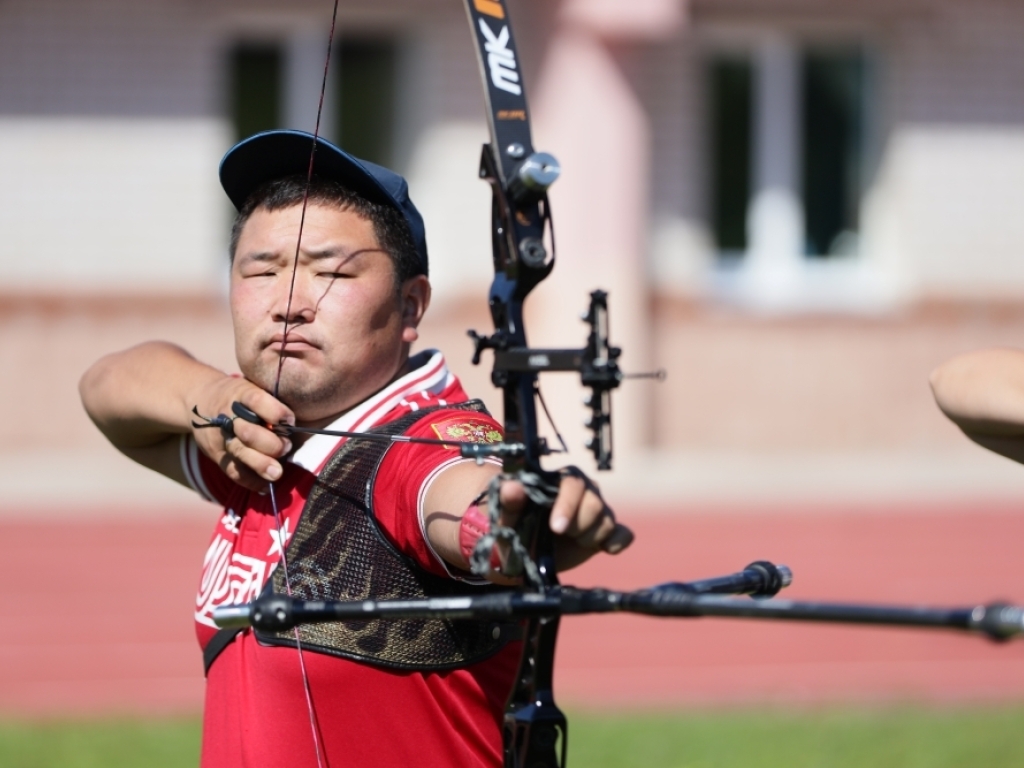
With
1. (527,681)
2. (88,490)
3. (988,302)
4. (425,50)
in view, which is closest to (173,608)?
(88,490)

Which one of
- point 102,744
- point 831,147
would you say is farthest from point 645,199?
point 102,744

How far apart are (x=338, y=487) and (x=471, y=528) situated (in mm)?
409

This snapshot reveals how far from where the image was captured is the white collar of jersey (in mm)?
2174

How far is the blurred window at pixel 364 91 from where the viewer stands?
39.8 ft

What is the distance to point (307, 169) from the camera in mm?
2287

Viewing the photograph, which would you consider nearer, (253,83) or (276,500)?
(276,500)

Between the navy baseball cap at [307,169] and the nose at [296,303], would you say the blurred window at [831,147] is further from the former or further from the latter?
the nose at [296,303]

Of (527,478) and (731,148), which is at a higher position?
(731,148)

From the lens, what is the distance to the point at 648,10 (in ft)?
36.4

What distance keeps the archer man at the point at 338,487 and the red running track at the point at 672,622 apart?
4.29m

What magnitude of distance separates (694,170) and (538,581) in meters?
11.0

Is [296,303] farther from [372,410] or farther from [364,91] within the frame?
[364,91]

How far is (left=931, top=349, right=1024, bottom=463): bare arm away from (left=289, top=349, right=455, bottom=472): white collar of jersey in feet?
2.52

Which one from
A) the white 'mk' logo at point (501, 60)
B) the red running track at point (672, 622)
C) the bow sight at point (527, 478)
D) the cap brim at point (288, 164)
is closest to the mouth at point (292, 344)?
the cap brim at point (288, 164)
